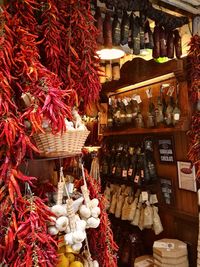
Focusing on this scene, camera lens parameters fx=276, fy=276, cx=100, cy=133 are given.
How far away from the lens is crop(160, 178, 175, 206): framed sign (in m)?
3.17

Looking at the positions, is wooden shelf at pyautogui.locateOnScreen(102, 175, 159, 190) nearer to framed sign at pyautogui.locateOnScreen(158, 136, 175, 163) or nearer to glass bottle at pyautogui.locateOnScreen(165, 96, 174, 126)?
framed sign at pyautogui.locateOnScreen(158, 136, 175, 163)

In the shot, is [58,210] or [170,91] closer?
[58,210]

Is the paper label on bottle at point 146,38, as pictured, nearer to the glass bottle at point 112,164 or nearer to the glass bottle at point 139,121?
the glass bottle at point 139,121

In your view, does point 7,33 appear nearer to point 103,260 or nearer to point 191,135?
point 103,260

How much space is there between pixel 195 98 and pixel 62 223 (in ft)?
6.14

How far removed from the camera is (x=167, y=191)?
3.21 m

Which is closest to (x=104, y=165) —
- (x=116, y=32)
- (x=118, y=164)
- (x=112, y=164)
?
(x=112, y=164)

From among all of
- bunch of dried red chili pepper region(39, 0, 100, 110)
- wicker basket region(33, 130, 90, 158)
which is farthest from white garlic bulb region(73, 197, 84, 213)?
bunch of dried red chili pepper region(39, 0, 100, 110)

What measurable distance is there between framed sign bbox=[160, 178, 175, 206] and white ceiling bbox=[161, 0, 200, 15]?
5.94ft

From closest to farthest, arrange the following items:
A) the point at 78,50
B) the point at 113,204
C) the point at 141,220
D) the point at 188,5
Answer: the point at 78,50
the point at 188,5
the point at 141,220
the point at 113,204

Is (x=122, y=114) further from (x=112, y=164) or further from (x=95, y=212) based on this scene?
(x=95, y=212)

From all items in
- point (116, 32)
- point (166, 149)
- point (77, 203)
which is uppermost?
point (116, 32)

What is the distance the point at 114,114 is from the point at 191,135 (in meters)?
1.16

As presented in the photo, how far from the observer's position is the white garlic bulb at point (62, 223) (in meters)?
1.35
